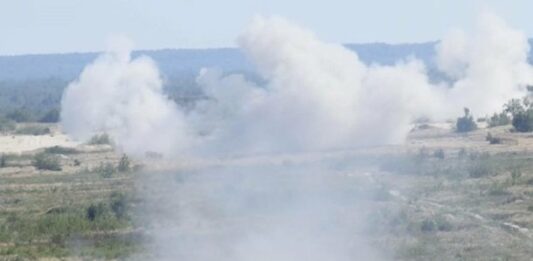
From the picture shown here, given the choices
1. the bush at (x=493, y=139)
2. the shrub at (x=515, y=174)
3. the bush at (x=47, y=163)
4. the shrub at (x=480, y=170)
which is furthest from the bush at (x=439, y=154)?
the bush at (x=47, y=163)

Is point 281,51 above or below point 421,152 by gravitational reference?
above

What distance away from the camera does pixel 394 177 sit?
62906 millimetres

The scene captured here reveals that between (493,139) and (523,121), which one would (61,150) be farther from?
(523,121)

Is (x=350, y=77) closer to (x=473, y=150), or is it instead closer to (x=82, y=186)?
(x=473, y=150)

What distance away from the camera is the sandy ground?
94.7 m

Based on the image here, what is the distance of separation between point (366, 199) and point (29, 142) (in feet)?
169

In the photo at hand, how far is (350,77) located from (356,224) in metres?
31.7

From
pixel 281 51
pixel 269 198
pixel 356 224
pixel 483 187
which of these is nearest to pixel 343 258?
pixel 356 224

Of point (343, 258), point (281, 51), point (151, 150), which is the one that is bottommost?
point (343, 258)

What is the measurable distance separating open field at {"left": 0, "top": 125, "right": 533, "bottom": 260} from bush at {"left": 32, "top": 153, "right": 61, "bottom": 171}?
0.46m

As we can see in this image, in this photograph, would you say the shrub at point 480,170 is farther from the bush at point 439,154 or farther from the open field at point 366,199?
the bush at point 439,154

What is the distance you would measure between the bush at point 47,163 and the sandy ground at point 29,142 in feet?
34.7

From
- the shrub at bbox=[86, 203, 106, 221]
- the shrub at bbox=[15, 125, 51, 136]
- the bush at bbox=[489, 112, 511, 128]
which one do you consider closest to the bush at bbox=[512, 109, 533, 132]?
the bush at bbox=[489, 112, 511, 128]

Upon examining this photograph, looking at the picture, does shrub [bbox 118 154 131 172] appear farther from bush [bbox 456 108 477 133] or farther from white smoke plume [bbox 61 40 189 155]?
bush [bbox 456 108 477 133]
